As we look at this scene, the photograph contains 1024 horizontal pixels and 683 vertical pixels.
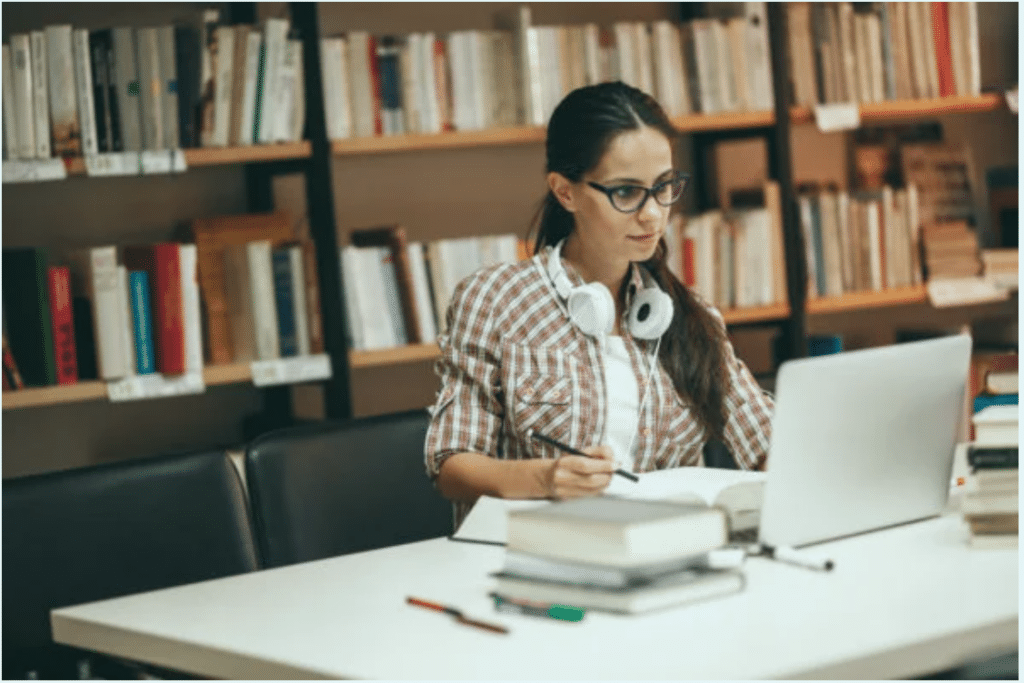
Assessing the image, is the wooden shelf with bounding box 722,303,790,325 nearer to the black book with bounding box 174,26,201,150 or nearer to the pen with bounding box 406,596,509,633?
the black book with bounding box 174,26,201,150

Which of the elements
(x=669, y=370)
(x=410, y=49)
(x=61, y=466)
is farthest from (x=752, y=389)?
(x=61, y=466)

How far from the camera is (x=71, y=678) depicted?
6.78 ft

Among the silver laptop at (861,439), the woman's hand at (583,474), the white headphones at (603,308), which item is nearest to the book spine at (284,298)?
the white headphones at (603,308)

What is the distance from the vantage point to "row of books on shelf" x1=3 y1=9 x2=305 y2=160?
3.12 meters

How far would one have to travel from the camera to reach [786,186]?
390 centimetres

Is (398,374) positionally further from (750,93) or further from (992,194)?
(992,194)

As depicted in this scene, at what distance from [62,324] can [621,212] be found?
127cm

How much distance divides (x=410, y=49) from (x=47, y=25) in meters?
0.76

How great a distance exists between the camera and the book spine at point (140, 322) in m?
3.22

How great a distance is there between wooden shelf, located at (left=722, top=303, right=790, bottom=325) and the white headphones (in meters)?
1.38

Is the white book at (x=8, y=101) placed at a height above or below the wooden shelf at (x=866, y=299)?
above

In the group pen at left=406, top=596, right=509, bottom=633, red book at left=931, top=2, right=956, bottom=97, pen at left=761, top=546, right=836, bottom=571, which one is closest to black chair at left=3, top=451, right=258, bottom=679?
pen at left=406, top=596, right=509, bottom=633

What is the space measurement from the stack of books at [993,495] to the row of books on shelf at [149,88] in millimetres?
1901

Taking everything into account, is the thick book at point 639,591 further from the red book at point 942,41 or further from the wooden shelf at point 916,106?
the red book at point 942,41
